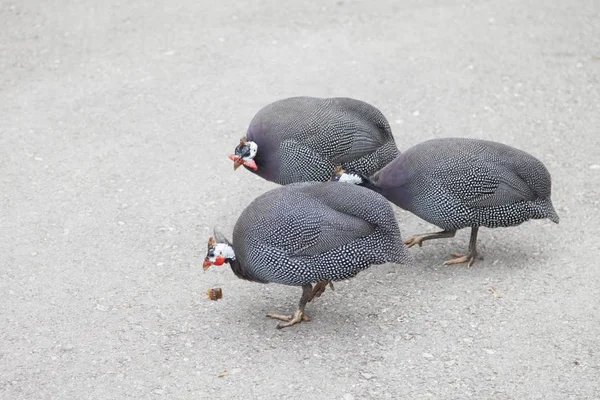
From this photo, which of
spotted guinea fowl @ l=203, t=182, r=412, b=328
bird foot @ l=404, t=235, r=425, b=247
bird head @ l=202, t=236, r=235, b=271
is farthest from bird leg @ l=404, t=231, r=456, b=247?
bird head @ l=202, t=236, r=235, b=271

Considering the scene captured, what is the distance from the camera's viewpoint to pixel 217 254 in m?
4.48

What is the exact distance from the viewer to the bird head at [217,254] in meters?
4.48

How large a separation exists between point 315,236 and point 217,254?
54 cm

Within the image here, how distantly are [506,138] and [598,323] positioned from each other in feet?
7.41

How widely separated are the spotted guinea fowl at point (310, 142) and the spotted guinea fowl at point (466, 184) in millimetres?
291

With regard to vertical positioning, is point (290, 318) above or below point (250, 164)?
below

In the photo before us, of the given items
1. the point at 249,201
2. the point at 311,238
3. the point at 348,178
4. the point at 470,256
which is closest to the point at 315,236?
the point at 311,238

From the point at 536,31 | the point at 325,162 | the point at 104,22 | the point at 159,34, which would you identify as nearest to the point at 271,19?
the point at 159,34

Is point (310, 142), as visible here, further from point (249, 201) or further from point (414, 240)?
point (414, 240)

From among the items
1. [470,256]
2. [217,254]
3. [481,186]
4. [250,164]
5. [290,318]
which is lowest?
[290,318]

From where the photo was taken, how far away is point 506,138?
6430 millimetres

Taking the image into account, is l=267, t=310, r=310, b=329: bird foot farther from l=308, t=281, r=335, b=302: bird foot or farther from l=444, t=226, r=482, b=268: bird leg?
l=444, t=226, r=482, b=268: bird leg

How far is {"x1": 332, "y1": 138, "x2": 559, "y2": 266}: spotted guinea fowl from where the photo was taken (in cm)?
485

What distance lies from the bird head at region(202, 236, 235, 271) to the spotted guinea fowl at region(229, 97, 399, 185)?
91cm
